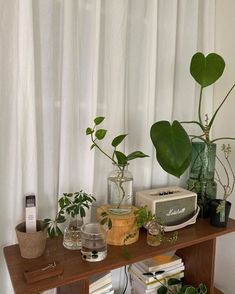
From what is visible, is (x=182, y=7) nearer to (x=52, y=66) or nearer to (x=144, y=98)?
(x=144, y=98)

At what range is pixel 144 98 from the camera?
1.35m

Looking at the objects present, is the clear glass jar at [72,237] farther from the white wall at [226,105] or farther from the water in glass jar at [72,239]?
the white wall at [226,105]

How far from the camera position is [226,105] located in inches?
59.1

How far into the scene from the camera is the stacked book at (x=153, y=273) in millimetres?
1247

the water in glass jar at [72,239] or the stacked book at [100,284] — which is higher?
the water in glass jar at [72,239]

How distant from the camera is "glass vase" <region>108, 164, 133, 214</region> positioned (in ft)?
3.78

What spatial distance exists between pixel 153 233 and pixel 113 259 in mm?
209

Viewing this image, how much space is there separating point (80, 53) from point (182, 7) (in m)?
0.63

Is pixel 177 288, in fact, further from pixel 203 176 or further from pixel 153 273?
pixel 203 176

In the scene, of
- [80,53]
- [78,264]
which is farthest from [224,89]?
[78,264]

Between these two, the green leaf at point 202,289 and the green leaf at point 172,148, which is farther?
the green leaf at point 202,289

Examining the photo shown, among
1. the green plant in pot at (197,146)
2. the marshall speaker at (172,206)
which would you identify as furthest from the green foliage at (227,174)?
the marshall speaker at (172,206)

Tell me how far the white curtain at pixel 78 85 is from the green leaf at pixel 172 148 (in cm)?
29

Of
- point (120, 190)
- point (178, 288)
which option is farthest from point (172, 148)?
point (178, 288)
